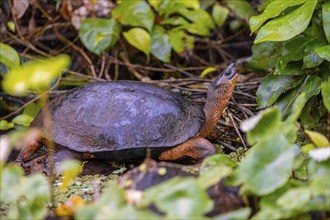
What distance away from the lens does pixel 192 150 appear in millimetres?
2289

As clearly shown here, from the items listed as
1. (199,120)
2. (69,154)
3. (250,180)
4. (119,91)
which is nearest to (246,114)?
(199,120)

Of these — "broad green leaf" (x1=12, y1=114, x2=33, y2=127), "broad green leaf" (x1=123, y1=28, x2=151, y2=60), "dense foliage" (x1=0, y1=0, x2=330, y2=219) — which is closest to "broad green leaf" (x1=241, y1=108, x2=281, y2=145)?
"dense foliage" (x1=0, y1=0, x2=330, y2=219)

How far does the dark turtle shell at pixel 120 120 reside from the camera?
218cm

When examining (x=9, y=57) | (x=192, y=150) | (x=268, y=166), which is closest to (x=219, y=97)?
(x=192, y=150)

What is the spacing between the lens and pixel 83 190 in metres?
2.01

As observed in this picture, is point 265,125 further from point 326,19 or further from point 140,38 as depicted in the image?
point 140,38

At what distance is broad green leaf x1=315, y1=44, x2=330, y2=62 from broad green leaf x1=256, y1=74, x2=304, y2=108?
25 centimetres

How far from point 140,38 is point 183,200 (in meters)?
2.28

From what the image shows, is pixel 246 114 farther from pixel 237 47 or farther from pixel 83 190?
pixel 237 47

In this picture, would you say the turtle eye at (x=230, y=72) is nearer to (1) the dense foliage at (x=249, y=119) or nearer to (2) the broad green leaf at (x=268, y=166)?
(1) the dense foliage at (x=249, y=119)

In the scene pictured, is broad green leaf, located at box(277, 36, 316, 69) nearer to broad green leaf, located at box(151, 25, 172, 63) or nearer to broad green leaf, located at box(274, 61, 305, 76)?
broad green leaf, located at box(274, 61, 305, 76)

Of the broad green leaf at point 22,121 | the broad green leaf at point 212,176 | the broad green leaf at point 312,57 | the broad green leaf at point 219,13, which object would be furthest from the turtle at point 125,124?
the broad green leaf at point 219,13

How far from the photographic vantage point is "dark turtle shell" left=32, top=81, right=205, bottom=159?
218cm

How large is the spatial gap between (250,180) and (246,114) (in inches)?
58.0
